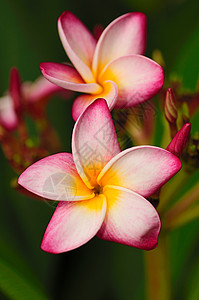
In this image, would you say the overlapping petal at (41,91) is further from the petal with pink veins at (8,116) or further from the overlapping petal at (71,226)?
the overlapping petal at (71,226)

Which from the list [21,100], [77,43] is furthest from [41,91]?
[77,43]

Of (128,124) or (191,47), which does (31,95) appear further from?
(191,47)

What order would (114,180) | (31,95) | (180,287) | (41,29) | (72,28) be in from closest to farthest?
(114,180)
(72,28)
(31,95)
(180,287)
(41,29)

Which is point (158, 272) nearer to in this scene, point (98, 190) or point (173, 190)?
point (173, 190)

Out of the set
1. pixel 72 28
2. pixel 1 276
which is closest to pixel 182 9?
pixel 72 28

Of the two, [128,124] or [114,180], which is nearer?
[114,180]

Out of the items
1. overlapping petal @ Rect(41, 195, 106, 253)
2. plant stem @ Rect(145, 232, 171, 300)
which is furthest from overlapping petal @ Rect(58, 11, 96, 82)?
plant stem @ Rect(145, 232, 171, 300)

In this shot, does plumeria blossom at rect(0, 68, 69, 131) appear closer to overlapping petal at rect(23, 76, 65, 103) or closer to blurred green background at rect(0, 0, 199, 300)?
overlapping petal at rect(23, 76, 65, 103)

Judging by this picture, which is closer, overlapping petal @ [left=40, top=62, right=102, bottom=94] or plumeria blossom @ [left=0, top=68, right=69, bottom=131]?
overlapping petal @ [left=40, top=62, right=102, bottom=94]
